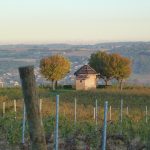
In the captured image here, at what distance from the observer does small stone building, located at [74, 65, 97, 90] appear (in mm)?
69250

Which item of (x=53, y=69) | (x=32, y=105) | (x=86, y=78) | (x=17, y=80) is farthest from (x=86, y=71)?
(x=32, y=105)

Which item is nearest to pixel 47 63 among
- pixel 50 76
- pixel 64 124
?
pixel 50 76

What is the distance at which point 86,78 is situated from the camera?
70.9m

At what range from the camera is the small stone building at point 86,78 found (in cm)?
6925

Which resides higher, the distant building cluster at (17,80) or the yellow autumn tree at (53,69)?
the yellow autumn tree at (53,69)

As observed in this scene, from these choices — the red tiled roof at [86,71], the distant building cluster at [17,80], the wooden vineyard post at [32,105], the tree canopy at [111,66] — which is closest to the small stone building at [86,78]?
the red tiled roof at [86,71]

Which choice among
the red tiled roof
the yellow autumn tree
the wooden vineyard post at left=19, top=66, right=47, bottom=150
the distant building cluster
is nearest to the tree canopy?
the red tiled roof

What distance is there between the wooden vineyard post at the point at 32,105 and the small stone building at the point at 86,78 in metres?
61.3

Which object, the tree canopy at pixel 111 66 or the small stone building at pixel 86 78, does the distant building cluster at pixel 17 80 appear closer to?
the small stone building at pixel 86 78

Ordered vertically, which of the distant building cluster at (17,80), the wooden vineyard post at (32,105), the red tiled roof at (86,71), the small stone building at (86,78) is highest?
the wooden vineyard post at (32,105)

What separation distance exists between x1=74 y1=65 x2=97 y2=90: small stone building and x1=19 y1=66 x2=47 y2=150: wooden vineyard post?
61.3 meters

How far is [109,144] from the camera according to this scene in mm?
11992

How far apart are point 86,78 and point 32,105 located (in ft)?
211

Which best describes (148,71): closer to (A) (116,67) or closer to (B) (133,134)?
(A) (116,67)
